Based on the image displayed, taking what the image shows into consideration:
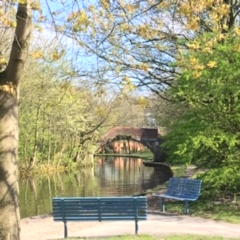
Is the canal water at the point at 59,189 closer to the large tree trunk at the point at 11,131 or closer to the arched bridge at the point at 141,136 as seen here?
the large tree trunk at the point at 11,131

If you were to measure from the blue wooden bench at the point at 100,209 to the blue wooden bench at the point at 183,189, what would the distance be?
326cm

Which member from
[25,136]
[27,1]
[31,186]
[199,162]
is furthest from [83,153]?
[27,1]

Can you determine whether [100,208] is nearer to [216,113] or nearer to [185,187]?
[185,187]

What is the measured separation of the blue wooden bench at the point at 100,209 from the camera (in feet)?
35.4

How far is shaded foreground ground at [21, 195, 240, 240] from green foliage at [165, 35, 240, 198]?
85.9 inches

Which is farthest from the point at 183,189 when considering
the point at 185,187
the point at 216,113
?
the point at 216,113

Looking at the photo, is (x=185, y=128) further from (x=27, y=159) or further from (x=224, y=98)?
(x=27, y=159)

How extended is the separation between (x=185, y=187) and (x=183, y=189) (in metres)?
0.10

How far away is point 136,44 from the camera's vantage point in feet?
60.0

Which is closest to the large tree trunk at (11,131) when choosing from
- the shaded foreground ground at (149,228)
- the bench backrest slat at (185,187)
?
the shaded foreground ground at (149,228)

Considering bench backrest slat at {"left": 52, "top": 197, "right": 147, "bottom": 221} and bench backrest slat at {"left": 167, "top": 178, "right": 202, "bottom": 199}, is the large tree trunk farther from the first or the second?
bench backrest slat at {"left": 167, "top": 178, "right": 202, "bottom": 199}

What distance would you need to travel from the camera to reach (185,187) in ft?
47.3

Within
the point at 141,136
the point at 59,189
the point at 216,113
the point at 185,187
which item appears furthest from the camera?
the point at 141,136

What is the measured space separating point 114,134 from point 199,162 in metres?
44.4
